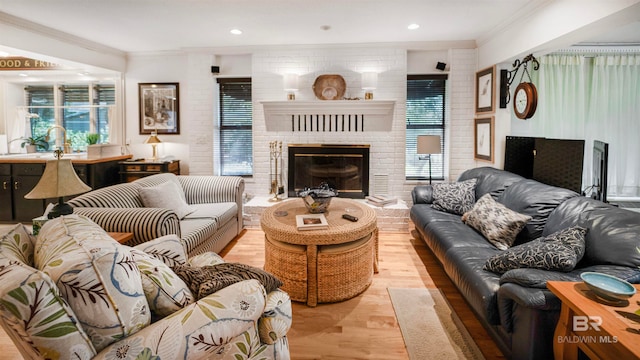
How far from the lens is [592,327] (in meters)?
1.29

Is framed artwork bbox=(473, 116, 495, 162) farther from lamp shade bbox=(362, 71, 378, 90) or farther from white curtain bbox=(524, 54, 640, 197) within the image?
lamp shade bbox=(362, 71, 378, 90)

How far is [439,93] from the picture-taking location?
500 centimetres

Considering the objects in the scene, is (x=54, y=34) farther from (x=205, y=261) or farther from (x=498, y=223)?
(x=498, y=223)

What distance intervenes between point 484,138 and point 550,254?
9.59 ft

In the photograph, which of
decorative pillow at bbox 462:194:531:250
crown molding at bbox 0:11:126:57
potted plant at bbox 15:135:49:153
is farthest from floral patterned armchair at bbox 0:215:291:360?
potted plant at bbox 15:135:49:153

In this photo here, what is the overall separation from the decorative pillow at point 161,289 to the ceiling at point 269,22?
2.77 meters

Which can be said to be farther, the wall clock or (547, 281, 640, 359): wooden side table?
the wall clock

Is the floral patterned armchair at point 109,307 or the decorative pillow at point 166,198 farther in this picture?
the decorative pillow at point 166,198

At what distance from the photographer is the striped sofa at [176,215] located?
2.41m

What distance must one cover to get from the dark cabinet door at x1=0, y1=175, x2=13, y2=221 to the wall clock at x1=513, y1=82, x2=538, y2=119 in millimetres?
6517

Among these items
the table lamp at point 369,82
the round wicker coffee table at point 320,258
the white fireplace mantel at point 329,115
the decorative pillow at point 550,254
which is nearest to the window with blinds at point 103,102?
the white fireplace mantel at point 329,115

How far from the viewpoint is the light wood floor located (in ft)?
6.64

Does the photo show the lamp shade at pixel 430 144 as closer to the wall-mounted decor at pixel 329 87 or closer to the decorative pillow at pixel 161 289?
the wall-mounted decor at pixel 329 87

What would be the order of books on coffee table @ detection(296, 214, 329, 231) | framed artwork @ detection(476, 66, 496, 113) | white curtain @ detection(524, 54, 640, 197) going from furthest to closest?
white curtain @ detection(524, 54, 640, 197) < framed artwork @ detection(476, 66, 496, 113) < books on coffee table @ detection(296, 214, 329, 231)
